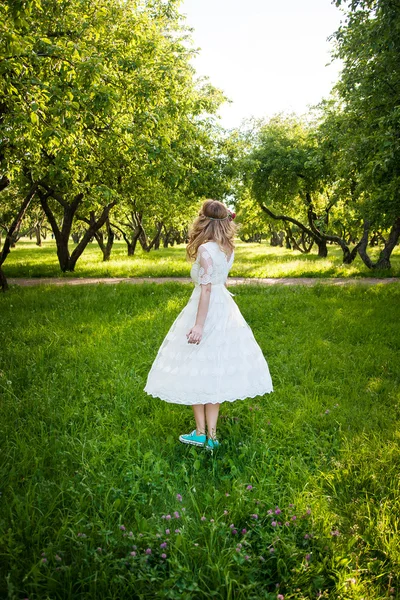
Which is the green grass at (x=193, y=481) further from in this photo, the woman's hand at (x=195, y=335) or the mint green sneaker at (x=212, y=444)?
the woman's hand at (x=195, y=335)

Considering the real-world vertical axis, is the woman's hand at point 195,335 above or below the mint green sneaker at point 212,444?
above

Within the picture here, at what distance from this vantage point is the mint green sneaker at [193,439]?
3992 millimetres

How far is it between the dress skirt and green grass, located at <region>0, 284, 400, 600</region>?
0.60m

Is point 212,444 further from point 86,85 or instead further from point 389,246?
point 389,246

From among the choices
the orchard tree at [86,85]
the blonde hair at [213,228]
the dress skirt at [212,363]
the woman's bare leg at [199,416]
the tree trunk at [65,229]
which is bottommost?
the woman's bare leg at [199,416]

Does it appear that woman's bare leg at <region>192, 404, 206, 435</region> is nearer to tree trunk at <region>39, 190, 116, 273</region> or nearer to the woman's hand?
the woman's hand

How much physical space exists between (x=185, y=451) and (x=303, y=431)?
1349 millimetres

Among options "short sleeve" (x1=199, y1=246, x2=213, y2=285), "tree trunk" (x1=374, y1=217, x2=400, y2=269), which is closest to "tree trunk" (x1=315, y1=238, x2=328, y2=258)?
"tree trunk" (x1=374, y1=217, x2=400, y2=269)

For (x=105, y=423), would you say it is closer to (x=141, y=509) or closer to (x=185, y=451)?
(x=185, y=451)

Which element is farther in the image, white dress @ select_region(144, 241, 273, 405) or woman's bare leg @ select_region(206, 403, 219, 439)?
woman's bare leg @ select_region(206, 403, 219, 439)

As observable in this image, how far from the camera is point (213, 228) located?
3.82m

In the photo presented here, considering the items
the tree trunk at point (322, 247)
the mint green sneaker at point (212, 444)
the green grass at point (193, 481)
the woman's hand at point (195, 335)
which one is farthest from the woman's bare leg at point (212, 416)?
the tree trunk at point (322, 247)

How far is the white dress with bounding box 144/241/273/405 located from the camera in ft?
12.4

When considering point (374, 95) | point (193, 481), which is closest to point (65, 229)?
point (374, 95)
